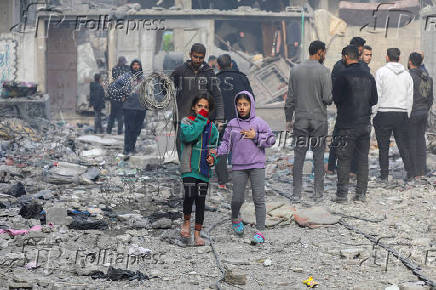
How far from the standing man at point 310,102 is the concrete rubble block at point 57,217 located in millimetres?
3047

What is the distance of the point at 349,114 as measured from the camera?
8461 millimetres

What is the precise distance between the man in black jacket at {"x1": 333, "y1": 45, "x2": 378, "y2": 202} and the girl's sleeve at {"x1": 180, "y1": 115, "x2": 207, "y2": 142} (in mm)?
2707

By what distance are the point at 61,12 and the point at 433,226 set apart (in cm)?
Result: 1910

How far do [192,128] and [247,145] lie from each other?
2.19 feet

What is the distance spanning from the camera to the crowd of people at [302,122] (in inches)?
256

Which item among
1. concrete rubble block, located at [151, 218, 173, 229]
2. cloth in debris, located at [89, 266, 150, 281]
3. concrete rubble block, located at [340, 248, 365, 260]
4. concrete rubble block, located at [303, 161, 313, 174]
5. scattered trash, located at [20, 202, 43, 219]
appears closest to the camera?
cloth in debris, located at [89, 266, 150, 281]

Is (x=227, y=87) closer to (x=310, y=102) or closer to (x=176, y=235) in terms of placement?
(x=310, y=102)

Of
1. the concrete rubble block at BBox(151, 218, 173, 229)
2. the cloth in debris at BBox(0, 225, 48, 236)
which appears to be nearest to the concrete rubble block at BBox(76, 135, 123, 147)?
the concrete rubble block at BBox(151, 218, 173, 229)

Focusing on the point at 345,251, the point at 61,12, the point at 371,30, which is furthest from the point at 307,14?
the point at 345,251

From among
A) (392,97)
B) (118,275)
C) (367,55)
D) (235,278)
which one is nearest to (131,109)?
(367,55)

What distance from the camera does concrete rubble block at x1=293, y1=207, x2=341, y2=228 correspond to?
734 centimetres

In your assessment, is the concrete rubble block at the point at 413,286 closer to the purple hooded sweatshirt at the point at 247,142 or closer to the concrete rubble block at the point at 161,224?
the purple hooded sweatshirt at the point at 247,142

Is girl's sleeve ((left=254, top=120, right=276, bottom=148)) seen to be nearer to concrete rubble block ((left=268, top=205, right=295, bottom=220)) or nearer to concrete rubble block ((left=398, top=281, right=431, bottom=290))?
concrete rubble block ((left=268, top=205, right=295, bottom=220))

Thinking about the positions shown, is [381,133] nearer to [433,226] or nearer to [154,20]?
[433,226]
